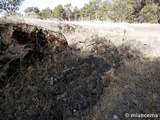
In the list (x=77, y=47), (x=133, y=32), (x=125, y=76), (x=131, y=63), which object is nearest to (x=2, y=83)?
(x=77, y=47)

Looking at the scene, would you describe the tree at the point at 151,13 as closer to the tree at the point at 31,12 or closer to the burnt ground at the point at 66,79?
the tree at the point at 31,12

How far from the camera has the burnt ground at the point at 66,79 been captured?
5004 millimetres

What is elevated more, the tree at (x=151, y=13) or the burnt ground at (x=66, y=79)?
the tree at (x=151, y=13)

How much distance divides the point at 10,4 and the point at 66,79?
10956 mm

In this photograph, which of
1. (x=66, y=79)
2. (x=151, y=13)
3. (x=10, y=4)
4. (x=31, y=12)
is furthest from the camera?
(x=151, y=13)

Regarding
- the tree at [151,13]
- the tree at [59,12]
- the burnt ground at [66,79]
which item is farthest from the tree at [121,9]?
the tree at [59,12]

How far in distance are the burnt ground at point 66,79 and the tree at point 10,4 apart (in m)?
7.92

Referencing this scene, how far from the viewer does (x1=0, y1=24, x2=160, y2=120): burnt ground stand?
500 cm

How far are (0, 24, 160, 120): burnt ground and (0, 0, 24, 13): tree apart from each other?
26.0ft

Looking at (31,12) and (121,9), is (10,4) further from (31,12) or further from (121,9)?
(121,9)

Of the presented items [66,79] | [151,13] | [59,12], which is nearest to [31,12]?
[66,79]

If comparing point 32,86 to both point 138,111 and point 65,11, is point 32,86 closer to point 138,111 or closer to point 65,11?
point 138,111

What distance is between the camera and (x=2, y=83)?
18.3 ft

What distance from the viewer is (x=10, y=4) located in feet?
→ 45.8
